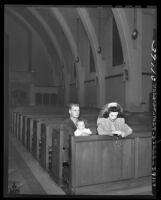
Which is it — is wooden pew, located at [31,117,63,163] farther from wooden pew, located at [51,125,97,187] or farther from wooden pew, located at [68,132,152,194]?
wooden pew, located at [68,132,152,194]

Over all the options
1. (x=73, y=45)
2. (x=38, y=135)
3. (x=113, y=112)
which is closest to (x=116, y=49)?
(x=73, y=45)

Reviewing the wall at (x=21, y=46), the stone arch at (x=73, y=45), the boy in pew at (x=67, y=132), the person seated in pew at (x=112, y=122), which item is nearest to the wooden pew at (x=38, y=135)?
the boy in pew at (x=67, y=132)

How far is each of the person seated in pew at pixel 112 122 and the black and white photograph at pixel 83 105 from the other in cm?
1

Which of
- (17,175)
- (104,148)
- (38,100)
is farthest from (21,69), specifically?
(104,148)

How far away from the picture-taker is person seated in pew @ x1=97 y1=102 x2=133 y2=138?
325 cm

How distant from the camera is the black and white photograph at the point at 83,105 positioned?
3.17m

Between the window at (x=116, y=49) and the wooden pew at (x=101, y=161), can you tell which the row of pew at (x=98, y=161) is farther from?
the window at (x=116, y=49)

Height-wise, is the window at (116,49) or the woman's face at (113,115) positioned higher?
the window at (116,49)

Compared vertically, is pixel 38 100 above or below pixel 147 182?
above

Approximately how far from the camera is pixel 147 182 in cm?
344

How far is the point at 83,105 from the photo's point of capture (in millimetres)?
10039

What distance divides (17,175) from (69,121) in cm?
137
